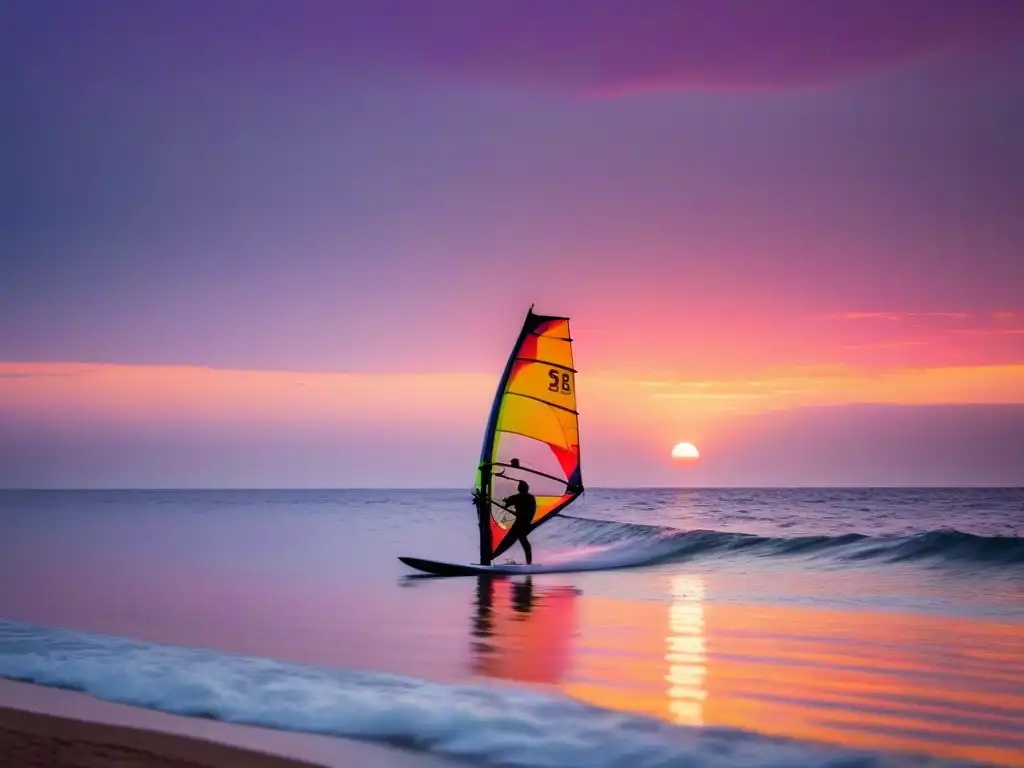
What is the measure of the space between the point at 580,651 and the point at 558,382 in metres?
10.8

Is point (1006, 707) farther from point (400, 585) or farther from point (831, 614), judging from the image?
point (400, 585)

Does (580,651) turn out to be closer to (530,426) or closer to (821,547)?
(530,426)

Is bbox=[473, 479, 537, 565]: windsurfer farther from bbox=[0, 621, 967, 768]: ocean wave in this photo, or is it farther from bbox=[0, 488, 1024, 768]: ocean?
bbox=[0, 621, 967, 768]: ocean wave

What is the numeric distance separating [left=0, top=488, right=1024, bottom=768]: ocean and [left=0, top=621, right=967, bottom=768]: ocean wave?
0.08ft

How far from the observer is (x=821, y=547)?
2300 centimetres

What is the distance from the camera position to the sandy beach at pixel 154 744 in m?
5.95

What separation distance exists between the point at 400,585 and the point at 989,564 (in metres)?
10.2

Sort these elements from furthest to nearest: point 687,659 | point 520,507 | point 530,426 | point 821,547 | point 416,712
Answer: point 821,547
point 530,426
point 520,507
point 687,659
point 416,712

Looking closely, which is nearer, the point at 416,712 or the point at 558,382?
the point at 416,712

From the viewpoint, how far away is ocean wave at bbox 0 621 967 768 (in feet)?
20.9

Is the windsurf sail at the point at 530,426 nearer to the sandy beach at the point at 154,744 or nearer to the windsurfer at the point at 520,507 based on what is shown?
the windsurfer at the point at 520,507

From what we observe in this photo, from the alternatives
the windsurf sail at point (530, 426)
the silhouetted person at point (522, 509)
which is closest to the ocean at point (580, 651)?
the silhouetted person at point (522, 509)

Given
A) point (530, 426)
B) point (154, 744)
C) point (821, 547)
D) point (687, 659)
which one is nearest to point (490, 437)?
point (530, 426)

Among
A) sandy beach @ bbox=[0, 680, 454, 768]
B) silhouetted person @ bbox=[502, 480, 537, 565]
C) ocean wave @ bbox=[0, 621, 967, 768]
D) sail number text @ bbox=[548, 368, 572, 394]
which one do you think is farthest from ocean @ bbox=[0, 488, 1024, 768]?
sail number text @ bbox=[548, 368, 572, 394]
